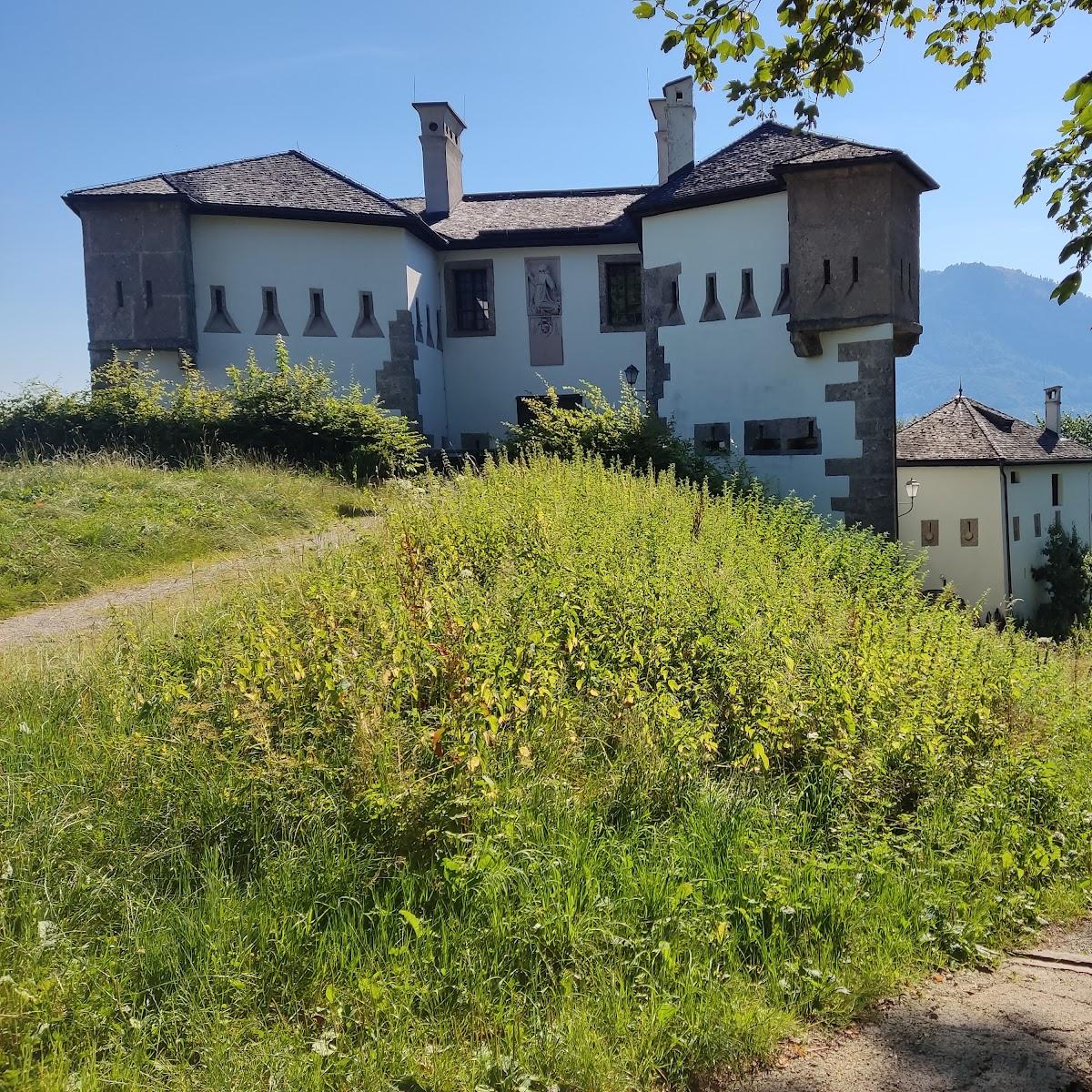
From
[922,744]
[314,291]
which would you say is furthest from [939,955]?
[314,291]

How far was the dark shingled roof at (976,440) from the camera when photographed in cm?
2992

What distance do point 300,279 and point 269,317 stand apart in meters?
1.18

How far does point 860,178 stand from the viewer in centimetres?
1719

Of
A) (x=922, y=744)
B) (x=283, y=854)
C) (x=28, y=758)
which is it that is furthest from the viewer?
(x=922, y=744)

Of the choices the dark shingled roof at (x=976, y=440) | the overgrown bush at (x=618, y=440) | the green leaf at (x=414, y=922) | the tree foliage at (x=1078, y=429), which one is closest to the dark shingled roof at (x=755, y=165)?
the overgrown bush at (x=618, y=440)

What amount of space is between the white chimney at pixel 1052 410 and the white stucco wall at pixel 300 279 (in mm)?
28282

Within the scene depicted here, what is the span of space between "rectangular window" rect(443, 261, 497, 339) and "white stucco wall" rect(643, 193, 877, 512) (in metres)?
5.43

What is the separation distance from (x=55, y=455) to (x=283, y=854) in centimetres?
1495

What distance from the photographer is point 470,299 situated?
24.8 m

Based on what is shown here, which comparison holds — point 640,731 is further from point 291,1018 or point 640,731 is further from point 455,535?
point 455,535

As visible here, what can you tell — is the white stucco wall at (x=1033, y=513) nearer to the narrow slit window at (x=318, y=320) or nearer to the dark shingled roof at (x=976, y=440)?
the dark shingled roof at (x=976, y=440)

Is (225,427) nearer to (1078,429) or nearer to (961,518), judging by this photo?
(961,518)

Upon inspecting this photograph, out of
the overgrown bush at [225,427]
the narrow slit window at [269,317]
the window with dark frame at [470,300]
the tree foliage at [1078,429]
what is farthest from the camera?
the tree foliage at [1078,429]

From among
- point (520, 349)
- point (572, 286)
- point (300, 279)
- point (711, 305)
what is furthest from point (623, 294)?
point (300, 279)
